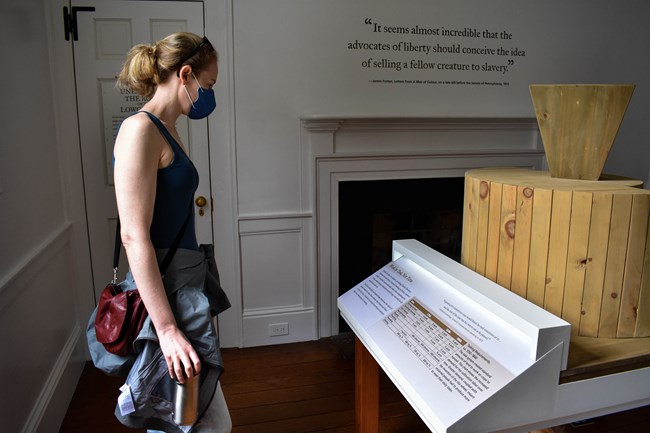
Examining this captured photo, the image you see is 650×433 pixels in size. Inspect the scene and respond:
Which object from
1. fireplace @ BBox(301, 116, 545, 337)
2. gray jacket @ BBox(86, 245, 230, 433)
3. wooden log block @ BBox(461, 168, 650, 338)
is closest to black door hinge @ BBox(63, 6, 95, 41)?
fireplace @ BBox(301, 116, 545, 337)

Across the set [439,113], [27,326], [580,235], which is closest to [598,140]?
Result: [580,235]

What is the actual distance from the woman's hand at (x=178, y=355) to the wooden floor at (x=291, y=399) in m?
1.21

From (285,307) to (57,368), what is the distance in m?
1.27

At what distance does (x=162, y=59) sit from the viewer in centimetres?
136

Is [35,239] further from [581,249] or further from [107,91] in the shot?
[581,249]

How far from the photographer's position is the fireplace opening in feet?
10.4

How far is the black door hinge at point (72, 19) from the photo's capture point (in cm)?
259

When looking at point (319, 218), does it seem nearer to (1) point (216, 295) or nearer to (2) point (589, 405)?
(1) point (216, 295)

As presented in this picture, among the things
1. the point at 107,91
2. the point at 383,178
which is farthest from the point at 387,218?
the point at 107,91

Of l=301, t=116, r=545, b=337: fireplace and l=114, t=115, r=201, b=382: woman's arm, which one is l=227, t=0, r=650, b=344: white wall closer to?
l=301, t=116, r=545, b=337: fireplace

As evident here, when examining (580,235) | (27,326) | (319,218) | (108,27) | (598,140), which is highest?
(108,27)

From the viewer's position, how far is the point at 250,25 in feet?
9.09

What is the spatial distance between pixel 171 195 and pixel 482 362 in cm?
90

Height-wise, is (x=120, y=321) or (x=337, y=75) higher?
(x=337, y=75)
